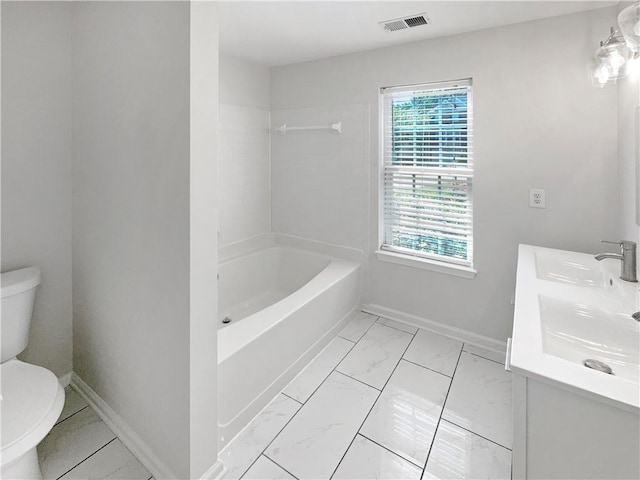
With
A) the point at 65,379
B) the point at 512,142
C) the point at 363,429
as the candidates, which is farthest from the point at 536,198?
the point at 65,379

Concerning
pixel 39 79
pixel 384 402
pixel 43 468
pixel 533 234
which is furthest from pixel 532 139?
pixel 43 468

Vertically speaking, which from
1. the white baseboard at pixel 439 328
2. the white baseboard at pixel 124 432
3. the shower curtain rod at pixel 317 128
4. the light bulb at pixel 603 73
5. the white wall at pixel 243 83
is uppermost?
the white wall at pixel 243 83

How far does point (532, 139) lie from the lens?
2156 millimetres

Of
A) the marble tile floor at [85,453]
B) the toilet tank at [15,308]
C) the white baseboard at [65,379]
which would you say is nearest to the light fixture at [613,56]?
the marble tile floor at [85,453]

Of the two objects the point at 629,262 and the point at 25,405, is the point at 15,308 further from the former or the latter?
the point at 629,262

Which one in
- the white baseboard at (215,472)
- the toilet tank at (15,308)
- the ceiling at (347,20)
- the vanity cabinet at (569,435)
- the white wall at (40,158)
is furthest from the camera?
the ceiling at (347,20)

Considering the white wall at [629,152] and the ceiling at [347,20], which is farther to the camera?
the ceiling at [347,20]

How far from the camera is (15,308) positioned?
5.09 feet

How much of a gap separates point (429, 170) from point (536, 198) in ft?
2.52

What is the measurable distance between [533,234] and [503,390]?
1031mm

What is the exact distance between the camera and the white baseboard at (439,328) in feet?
8.09

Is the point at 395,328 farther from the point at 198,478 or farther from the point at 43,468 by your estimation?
the point at 43,468

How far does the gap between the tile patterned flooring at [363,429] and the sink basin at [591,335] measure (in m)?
0.72

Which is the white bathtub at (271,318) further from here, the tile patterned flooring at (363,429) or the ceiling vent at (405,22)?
the ceiling vent at (405,22)
